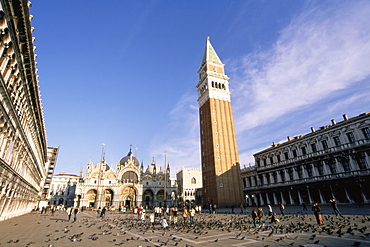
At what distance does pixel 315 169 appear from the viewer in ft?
104

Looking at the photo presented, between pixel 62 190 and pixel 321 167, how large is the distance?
271 feet

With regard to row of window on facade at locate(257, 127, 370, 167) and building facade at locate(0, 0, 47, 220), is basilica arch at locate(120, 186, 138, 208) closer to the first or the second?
row of window on facade at locate(257, 127, 370, 167)

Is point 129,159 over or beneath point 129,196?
over

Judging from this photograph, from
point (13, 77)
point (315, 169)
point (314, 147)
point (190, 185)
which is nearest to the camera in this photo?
point (13, 77)

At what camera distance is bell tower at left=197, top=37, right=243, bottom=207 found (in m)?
40.9

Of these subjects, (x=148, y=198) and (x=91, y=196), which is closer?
(x=91, y=196)

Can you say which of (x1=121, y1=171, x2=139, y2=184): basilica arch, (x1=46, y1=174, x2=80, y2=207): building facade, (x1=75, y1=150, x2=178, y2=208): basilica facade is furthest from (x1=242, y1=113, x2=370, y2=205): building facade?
(x1=46, y1=174, x2=80, y2=207): building facade

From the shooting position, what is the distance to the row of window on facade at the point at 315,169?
2639cm

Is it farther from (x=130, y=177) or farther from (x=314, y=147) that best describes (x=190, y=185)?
(x=314, y=147)

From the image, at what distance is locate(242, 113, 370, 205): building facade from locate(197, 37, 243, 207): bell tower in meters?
6.47

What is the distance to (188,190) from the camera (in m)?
69.3

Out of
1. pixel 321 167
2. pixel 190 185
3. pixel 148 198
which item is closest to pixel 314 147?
pixel 321 167

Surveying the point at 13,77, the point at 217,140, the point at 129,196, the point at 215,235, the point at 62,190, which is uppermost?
the point at 217,140

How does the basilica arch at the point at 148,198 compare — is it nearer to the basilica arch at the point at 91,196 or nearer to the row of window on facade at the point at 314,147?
the basilica arch at the point at 91,196
